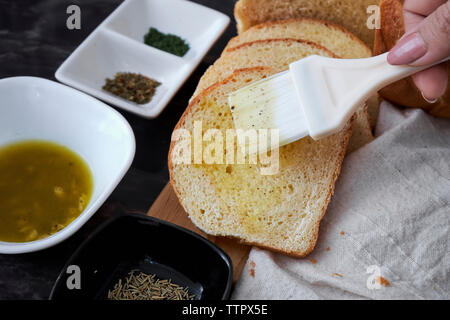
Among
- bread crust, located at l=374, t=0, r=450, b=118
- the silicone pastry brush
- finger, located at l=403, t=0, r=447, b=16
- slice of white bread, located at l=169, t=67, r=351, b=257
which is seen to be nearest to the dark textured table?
slice of white bread, located at l=169, t=67, r=351, b=257

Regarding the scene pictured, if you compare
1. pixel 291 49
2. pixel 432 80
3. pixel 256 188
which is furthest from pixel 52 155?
pixel 432 80

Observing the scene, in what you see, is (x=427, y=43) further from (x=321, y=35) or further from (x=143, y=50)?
(x=143, y=50)

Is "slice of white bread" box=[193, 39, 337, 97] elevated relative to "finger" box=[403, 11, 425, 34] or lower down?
lower down

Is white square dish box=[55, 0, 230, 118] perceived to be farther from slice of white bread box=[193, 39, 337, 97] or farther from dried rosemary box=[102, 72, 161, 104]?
slice of white bread box=[193, 39, 337, 97]

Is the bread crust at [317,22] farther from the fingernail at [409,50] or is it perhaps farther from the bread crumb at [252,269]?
the bread crumb at [252,269]
